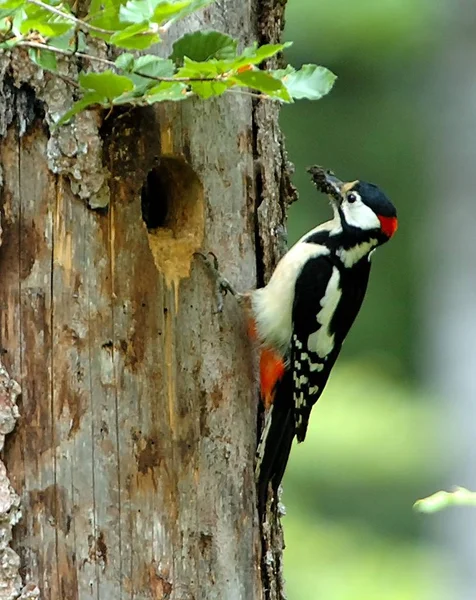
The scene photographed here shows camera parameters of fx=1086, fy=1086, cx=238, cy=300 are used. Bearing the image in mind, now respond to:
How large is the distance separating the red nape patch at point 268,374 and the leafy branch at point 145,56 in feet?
3.66

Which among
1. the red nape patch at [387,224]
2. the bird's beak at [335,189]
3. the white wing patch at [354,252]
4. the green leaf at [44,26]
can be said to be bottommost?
the green leaf at [44,26]

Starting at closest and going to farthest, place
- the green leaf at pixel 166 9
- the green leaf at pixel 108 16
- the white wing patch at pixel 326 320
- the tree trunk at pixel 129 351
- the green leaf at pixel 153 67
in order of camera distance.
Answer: the green leaf at pixel 166 9 → the green leaf at pixel 108 16 → the green leaf at pixel 153 67 → the tree trunk at pixel 129 351 → the white wing patch at pixel 326 320

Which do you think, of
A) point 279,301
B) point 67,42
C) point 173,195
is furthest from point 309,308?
point 67,42

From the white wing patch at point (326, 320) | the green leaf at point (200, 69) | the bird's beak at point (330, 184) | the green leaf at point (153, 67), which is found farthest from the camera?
the bird's beak at point (330, 184)

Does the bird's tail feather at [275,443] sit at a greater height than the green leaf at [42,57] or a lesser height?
lesser

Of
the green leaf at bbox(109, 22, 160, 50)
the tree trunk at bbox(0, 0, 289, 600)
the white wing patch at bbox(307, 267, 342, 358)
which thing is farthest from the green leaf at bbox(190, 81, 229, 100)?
the white wing patch at bbox(307, 267, 342, 358)

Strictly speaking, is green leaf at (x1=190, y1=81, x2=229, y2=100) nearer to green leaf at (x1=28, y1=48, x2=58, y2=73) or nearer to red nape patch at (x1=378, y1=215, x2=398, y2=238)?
green leaf at (x1=28, y1=48, x2=58, y2=73)

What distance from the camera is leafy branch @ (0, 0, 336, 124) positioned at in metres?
1.93

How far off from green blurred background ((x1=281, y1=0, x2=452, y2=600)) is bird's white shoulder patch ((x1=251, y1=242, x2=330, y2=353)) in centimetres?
220

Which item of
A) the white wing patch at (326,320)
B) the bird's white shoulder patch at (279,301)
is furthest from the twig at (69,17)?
the white wing patch at (326,320)

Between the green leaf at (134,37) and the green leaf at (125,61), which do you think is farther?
the green leaf at (125,61)

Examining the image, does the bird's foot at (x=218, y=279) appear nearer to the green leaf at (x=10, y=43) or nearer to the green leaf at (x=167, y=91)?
the green leaf at (x=167, y=91)

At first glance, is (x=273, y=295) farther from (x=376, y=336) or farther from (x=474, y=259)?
(x=376, y=336)

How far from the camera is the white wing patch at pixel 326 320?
3695mm
